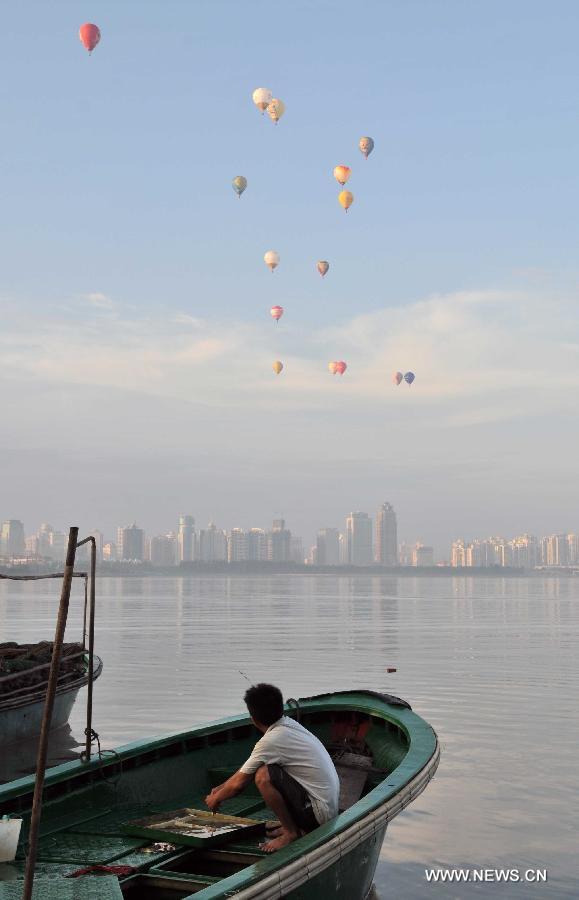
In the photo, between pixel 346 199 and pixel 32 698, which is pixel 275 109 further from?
pixel 32 698

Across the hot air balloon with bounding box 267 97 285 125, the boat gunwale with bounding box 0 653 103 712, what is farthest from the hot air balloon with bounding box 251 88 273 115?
the boat gunwale with bounding box 0 653 103 712

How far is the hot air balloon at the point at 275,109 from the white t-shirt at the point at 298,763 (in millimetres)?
41068

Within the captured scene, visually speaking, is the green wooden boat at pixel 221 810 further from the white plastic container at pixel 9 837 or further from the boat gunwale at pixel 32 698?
the boat gunwale at pixel 32 698

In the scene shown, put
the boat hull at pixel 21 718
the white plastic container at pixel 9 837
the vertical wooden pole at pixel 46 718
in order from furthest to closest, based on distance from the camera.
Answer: the boat hull at pixel 21 718 < the white plastic container at pixel 9 837 < the vertical wooden pole at pixel 46 718

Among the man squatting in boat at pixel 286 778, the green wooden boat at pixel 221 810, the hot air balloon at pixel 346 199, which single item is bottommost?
the green wooden boat at pixel 221 810

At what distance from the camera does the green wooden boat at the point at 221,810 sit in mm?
6277

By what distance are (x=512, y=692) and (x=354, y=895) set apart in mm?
16272

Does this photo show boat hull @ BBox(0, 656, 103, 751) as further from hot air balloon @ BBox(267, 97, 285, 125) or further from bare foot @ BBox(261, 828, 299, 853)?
hot air balloon @ BBox(267, 97, 285, 125)

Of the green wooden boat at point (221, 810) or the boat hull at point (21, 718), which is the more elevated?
the green wooden boat at point (221, 810)

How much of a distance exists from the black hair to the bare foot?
31.0 inches

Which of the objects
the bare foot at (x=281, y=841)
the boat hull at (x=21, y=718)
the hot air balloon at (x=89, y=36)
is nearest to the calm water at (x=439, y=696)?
the boat hull at (x=21, y=718)

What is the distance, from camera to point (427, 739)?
31.2 feet

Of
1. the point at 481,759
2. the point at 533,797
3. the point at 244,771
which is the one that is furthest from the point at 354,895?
the point at 481,759

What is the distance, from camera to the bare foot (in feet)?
23.1
